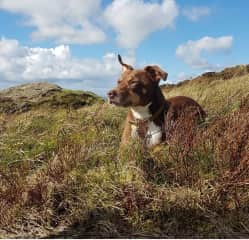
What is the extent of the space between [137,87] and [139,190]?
1.90 metres

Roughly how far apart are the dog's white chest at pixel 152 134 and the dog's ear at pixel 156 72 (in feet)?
2.02

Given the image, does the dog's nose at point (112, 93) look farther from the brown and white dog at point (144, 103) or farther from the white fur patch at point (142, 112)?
the white fur patch at point (142, 112)

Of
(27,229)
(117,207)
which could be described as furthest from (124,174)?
(27,229)

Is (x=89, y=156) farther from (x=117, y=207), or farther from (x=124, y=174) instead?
(x=117, y=207)

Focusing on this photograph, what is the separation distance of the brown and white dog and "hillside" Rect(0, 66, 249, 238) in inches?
18.8

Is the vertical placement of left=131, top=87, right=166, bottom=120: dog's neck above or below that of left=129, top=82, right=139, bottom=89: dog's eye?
Answer: below

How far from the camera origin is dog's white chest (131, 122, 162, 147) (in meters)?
6.19

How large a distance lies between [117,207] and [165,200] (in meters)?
0.47

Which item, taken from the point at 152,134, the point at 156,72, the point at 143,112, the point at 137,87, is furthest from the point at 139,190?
the point at 156,72

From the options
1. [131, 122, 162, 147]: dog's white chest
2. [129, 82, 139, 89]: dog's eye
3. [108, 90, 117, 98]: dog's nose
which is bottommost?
[131, 122, 162, 147]: dog's white chest

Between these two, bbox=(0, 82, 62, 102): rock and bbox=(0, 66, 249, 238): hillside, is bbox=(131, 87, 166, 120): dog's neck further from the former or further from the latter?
bbox=(0, 82, 62, 102): rock

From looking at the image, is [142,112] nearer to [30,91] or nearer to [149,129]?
[149,129]

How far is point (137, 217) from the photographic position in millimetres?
4828

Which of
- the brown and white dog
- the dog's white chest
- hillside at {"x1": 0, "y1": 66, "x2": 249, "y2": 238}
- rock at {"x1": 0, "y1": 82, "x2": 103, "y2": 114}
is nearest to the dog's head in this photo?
the brown and white dog
